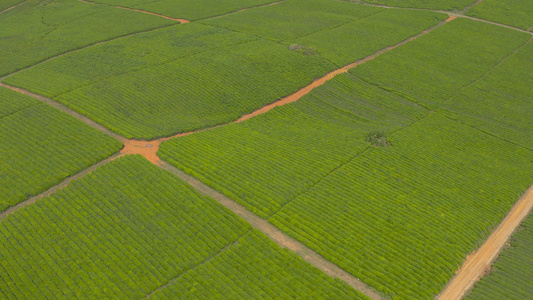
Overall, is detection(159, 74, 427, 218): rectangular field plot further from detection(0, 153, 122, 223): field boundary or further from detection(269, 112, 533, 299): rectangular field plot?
detection(0, 153, 122, 223): field boundary

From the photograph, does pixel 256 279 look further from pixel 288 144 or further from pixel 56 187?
pixel 56 187

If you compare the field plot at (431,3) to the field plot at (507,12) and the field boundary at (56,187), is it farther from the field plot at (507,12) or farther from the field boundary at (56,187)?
the field boundary at (56,187)

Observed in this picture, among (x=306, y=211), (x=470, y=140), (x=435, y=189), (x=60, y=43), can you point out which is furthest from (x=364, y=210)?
(x=60, y=43)

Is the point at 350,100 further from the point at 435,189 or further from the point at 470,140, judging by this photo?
the point at 435,189

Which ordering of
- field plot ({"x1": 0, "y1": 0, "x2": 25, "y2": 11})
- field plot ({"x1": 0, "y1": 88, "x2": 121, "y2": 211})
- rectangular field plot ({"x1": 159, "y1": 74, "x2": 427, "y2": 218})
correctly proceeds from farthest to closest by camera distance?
field plot ({"x1": 0, "y1": 0, "x2": 25, "y2": 11}), rectangular field plot ({"x1": 159, "y1": 74, "x2": 427, "y2": 218}), field plot ({"x1": 0, "y1": 88, "x2": 121, "y2": 211})

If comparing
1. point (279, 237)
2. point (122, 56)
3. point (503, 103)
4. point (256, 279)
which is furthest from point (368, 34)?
point (256, 279)

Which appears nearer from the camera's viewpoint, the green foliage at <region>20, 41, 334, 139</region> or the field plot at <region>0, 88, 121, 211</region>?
the field plot at <region>0, 88, 121, 211</region>

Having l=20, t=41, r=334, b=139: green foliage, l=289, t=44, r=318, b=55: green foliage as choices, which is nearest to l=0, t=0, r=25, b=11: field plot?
l=20, t=41, r=334, b=139: green foliage
